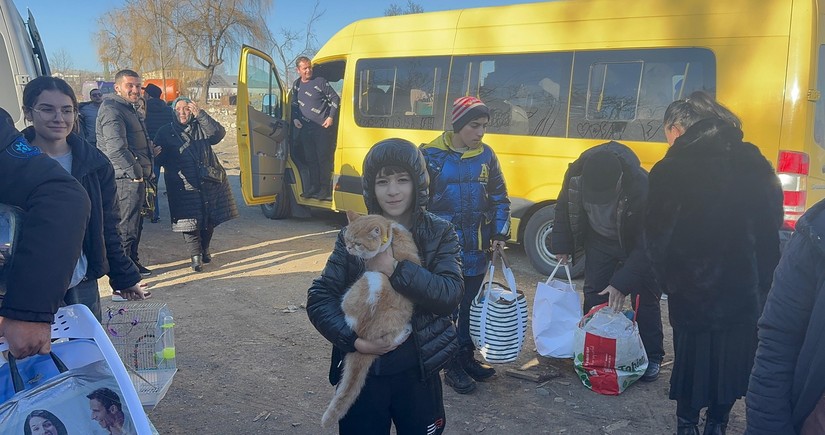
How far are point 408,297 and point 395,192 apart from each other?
0.41 metres

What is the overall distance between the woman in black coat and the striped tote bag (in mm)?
936

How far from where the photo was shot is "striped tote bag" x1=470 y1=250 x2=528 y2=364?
3.57 metres

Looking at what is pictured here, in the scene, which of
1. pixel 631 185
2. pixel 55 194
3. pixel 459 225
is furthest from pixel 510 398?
pixel 55 194

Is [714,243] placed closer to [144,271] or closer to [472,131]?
[472,131]

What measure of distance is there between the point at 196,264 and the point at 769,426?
5.72 metres

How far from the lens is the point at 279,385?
382 cm

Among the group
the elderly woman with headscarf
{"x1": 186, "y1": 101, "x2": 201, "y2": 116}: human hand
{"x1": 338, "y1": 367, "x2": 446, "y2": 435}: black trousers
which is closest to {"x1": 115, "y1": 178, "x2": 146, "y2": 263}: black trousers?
the elderly woman with headscarf

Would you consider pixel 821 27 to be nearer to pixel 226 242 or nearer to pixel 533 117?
pixel 533 117

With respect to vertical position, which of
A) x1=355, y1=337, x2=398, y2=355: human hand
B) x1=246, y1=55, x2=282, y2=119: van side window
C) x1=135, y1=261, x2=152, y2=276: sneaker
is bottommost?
x1=135, y1=261, x2=152, y2=276: sneaker

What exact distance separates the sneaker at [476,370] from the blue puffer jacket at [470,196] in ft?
2.07

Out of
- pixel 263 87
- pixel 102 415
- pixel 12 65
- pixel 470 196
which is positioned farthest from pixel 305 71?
pixel 102 415

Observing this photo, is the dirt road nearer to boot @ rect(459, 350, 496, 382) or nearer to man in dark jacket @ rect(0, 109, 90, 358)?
boot @ rect(459, 350, 496, 382)

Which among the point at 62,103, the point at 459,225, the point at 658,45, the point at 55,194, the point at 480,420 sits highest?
the point at 658,45

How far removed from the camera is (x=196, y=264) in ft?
20.8
